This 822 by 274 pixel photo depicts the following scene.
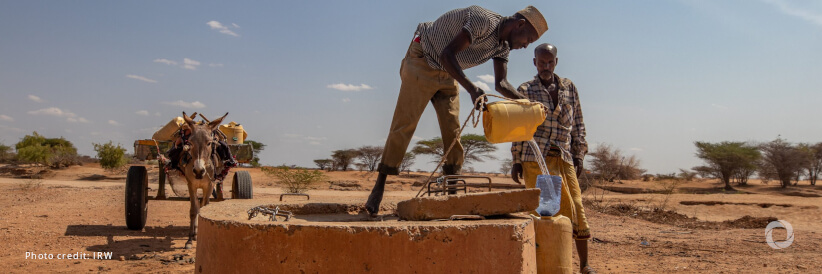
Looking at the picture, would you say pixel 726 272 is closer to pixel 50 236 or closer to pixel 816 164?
pixel 50 236

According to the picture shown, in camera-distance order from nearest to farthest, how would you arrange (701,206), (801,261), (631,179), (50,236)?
(801,261) → (50,236) → (701,206) → (631,179)

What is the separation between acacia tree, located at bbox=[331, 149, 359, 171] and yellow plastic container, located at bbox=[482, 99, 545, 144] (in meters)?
33.7

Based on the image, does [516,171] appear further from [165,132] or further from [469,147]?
[469,147]

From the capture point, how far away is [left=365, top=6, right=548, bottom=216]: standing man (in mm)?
3709

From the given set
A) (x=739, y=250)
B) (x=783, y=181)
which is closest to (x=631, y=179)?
(x=783, y=181)

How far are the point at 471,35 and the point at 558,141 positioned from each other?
120 centimetres

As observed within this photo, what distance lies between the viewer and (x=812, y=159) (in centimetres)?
2812

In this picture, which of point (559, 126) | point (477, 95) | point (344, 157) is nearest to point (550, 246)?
point (477, 95)

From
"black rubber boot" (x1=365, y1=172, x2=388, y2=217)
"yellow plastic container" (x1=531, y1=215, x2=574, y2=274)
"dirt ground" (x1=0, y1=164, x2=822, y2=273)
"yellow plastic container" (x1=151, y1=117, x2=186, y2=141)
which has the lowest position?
"dirt ground" (x1=0, y1=164, x2=822, y2=273)

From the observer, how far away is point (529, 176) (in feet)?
13.6

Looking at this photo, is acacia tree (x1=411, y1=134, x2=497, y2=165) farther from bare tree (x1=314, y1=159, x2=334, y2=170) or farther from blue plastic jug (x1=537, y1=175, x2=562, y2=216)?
blue plastic jug (x1=537, y1=175, x2=562, y2=216)

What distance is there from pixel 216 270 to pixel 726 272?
13.4ft

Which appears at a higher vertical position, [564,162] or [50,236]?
[564,162]

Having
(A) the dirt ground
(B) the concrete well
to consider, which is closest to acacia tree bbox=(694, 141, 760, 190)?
(A) the dirt ground
